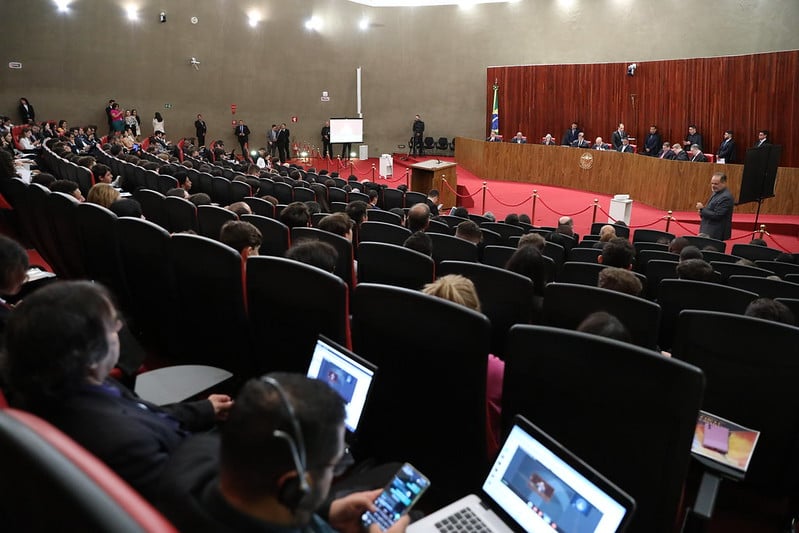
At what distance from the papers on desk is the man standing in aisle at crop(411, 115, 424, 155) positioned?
1861 cm

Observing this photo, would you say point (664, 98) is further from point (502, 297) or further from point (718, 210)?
point (502, 297)

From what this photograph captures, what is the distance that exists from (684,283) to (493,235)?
2.64 meters

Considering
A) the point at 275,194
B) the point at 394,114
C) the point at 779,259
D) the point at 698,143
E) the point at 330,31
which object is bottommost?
the point at 779,259

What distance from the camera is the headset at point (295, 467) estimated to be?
983mm

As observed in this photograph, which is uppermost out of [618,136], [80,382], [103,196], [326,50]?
[326,50]

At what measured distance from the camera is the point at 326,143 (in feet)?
64.9

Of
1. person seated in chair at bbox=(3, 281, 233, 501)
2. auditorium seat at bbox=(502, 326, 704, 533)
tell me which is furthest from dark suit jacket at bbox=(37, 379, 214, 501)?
auditorium seat at bbox=(502, 326, 704, 533)

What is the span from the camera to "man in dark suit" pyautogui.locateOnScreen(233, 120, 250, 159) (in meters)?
18.3

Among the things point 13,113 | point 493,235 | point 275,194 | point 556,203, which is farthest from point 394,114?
point 493,235

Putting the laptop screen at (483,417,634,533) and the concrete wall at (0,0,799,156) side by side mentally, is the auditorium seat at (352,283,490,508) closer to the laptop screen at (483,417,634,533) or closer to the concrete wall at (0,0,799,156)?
the laptop screen at (483,417,634,533)

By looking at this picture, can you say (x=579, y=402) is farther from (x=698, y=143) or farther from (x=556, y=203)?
(x=698, y=143)

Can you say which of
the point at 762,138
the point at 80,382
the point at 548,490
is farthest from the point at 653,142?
the point at 80,382

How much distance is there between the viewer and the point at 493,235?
5922 mm

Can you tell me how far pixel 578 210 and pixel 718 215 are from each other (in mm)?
4082
